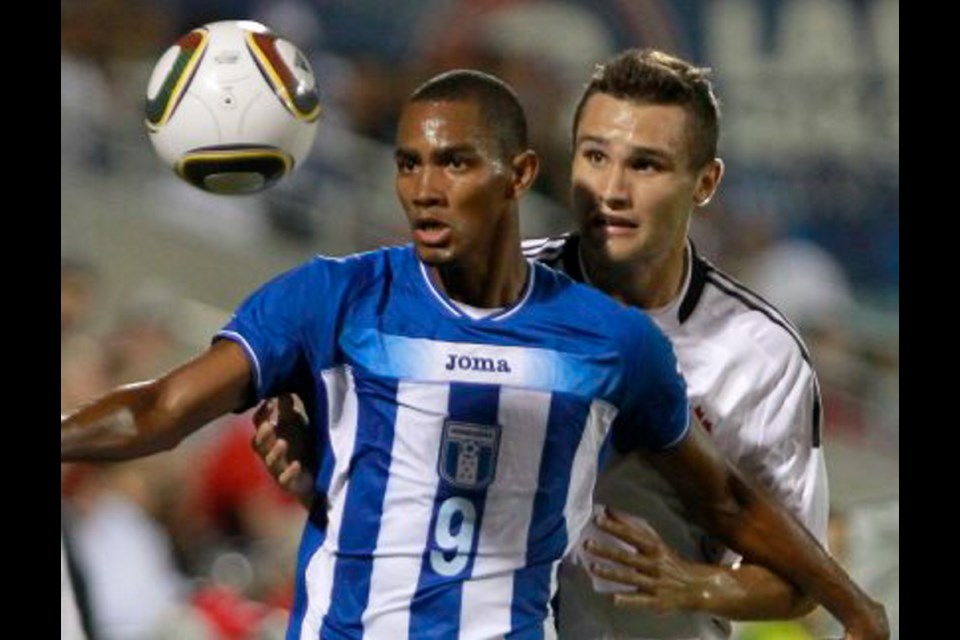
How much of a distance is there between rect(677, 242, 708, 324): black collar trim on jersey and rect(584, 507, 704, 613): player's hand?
50 cm

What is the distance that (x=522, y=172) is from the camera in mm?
3635

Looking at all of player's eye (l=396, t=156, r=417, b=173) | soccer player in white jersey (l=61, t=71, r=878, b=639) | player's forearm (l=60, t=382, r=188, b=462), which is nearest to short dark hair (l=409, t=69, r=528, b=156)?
soccer player in white jersey (l=61, t=71, r=878, b=639)

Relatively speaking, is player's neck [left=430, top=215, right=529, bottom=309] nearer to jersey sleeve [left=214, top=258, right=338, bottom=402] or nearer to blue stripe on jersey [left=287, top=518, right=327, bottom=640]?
jersey sleeve [left=214, top=258, right=338, bottom=402]

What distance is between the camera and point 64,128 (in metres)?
7.15

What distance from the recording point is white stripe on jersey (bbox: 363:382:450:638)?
3551mm

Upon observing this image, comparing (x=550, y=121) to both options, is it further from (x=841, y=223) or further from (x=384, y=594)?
(x=384, y=594)

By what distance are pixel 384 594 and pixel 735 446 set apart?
3.29 feet

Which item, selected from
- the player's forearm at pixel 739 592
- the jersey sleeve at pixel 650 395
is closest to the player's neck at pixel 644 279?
the jersey sleeve at pixel 650 395

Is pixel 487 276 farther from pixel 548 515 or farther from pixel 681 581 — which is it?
pixel 681 581

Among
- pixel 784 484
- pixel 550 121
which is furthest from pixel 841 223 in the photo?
pixel 784 484

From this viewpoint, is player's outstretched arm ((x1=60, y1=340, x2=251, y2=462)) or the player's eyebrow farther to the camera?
the player's eyebrow

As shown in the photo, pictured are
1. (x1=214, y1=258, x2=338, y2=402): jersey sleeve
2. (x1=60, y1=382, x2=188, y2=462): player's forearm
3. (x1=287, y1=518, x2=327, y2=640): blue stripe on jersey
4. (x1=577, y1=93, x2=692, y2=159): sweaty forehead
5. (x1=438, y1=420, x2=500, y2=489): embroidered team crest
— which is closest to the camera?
(x1=60, y1=382, x2=188, y2=462): player's forearm

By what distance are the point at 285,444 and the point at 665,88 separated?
3.71 feet

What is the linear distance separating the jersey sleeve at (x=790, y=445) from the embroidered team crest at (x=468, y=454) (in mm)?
828
